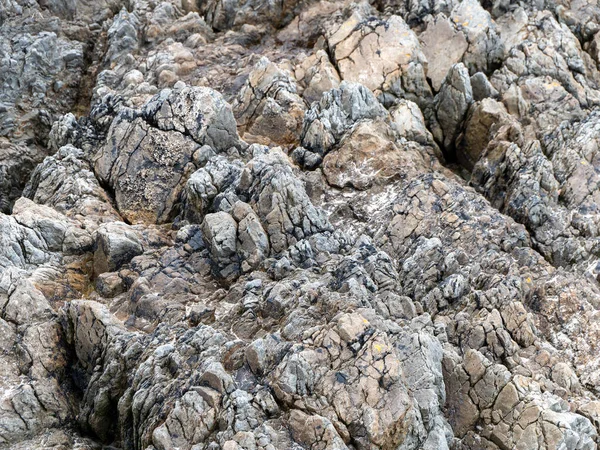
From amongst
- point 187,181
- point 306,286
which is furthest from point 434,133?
point 306,286

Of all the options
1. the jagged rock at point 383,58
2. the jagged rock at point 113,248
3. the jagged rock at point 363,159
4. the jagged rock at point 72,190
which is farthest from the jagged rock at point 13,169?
the jagged rock at point 363,159

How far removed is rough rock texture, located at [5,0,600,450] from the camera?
19.0 meters

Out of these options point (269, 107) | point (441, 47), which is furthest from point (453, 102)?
point (269, 107)

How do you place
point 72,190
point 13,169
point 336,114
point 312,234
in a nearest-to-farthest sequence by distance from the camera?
point 312,234
point 72,190
point 336,114
point 13,169

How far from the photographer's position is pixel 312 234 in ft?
80.8

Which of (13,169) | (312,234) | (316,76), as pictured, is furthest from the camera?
(13,169)

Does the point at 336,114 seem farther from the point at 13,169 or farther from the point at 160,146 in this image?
the point at 13,169

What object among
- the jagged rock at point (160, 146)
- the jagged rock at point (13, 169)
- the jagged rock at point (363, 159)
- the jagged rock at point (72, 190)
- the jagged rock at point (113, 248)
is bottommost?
the jagged rock at point (13, 169)

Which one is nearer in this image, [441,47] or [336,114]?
[336,114]

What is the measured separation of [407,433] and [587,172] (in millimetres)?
15375

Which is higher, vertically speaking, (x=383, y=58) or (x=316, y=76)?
(x=383, y=58)

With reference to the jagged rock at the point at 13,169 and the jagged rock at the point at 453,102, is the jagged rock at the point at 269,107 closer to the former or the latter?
the jagged rock at the point at 453,102

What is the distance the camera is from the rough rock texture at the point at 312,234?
62.2ft

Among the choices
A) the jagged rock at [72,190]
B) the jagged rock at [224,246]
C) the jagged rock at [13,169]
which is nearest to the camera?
the jagged rock at [224,246]
